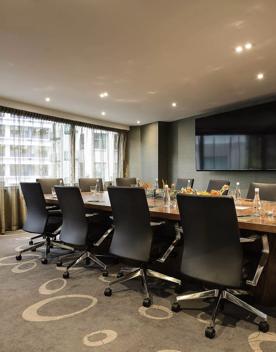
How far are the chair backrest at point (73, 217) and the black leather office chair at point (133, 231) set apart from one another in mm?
478

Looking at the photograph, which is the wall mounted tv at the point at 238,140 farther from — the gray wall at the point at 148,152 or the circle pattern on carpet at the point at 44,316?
the circle pattern on carpet at the point at 44,316

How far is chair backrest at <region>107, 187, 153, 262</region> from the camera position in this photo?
2453 millimetres

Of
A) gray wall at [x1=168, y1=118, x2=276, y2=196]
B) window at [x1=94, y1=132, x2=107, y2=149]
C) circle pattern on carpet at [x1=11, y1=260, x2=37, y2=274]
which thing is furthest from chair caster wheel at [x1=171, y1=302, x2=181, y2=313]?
window at [x1=94, y1=132, x2=107, y2=149]

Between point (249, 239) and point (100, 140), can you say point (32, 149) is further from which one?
point (249, 239)

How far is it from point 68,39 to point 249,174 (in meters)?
4.24

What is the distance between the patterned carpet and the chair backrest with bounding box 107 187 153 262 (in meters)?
0.38

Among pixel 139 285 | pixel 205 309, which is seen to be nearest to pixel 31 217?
pixel 139 285

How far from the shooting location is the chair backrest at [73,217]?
301 centimetres

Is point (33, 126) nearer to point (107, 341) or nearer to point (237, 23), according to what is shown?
point (237, 23)

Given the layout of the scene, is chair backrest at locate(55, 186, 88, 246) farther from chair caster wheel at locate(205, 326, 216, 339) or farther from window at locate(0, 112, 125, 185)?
window at locate(0, 112, 125, 185)

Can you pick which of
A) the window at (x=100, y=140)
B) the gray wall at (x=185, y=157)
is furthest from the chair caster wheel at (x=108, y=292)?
the window at (x=100, y=140)

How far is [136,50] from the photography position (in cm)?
326

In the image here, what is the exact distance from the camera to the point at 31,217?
12.4 feet

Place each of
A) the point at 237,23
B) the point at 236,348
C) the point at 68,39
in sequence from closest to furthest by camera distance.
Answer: the point at 236,348
the point at 237,23
the point at 68,39
